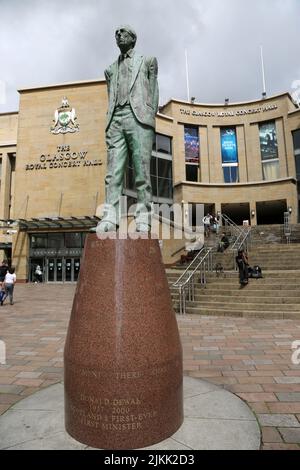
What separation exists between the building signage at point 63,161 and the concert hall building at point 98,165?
A: 0.08 metres

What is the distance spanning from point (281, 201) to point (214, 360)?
3013 cm

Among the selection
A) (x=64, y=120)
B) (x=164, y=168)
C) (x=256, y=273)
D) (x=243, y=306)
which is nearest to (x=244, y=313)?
(x=243, y=306)

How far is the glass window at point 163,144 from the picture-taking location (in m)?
34.1

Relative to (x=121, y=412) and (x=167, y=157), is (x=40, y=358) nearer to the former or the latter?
(x=121, y=412)

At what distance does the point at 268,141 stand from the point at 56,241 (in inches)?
907

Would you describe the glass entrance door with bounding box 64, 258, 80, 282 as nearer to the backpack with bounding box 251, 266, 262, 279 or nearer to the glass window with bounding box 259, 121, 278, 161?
the backpack with bounding box 251, 266, 262, 279

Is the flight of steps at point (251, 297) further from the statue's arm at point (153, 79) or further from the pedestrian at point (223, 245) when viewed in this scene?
the statue's arm at point (153, 79)

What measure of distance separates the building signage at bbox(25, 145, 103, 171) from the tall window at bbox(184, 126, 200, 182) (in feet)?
37.9

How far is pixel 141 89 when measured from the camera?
480 cm

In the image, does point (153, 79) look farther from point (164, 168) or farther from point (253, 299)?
point (164, 168)

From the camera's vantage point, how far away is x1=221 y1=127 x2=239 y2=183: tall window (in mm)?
36656

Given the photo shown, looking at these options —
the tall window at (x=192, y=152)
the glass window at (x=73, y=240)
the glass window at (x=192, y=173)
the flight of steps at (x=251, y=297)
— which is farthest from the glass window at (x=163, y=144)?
the flight of steps at (x=251, y=297)

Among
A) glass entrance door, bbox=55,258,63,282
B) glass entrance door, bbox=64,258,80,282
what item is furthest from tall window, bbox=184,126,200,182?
glass entrance door, bbox=55,258,63,282

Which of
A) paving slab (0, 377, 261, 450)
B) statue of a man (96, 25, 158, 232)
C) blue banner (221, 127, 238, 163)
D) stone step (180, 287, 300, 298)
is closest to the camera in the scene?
paving slab (0, 377, 261, 450)
